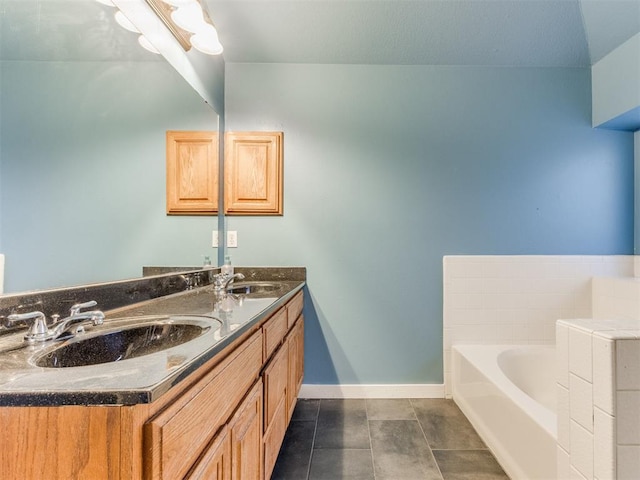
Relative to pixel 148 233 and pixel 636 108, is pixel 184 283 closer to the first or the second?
pixel 148 233

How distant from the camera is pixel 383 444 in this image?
1614 millimetres

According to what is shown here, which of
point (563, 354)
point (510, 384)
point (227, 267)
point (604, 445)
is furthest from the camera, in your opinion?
point (227, 267)

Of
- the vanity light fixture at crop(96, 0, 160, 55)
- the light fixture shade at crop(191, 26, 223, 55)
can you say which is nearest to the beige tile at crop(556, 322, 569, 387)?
the vanity light fixture at crop(96, 0, 160, 55)

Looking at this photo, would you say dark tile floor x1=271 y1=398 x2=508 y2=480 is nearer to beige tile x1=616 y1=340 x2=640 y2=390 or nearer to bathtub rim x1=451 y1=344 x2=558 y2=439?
bathtub rim x1=451 y1=344 x2=558 y2=439

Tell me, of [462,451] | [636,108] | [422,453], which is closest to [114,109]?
[422,453]

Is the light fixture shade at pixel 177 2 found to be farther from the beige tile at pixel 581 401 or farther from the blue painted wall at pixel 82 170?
the beige tile at pixel 581 401

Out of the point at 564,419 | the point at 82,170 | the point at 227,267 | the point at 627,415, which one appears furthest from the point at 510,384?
the point at 82,170

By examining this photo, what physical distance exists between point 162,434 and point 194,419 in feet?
0.39

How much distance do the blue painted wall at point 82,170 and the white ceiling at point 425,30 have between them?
1.07ft

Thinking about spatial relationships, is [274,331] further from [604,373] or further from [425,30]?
[425,30]

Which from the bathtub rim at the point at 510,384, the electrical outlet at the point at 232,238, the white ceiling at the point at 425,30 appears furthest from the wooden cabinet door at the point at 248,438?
the white ceiling at the point at 425,30

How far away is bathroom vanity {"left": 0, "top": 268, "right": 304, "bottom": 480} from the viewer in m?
0.46

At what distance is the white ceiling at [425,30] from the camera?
69.7 inches

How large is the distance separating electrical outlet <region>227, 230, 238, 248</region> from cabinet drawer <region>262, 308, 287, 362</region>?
87cm
